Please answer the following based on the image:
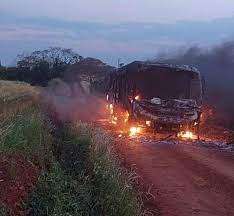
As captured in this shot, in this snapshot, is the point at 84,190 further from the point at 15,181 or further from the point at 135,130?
the point at 135,130

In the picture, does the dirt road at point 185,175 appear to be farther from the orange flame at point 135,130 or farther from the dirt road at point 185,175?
the orange flame at point 135,130

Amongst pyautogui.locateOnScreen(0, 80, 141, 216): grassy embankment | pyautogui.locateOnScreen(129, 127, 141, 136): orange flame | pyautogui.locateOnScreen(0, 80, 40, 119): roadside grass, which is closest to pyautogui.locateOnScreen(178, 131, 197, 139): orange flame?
pyautogui.locateOnScreen(129, 127, 141, 136): orange flame

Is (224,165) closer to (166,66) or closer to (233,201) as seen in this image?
(233,201)

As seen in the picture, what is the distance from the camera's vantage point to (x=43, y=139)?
13211mm

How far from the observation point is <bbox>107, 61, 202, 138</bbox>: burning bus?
24.4m

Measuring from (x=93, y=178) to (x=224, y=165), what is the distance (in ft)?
19.1

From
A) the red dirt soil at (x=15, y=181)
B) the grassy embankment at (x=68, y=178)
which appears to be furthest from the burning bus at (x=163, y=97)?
the red dirt soil at (x=15, y=181)

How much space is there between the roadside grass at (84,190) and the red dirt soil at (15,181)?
0.46ft

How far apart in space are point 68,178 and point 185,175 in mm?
4242

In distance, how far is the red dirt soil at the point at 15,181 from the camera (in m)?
7.70

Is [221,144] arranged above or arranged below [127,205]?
below

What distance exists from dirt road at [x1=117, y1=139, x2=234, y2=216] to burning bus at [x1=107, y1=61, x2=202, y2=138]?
344 centimetres

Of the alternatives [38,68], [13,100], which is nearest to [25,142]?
[13,100]

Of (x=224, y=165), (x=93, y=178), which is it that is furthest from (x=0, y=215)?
(x=224, y=165)
